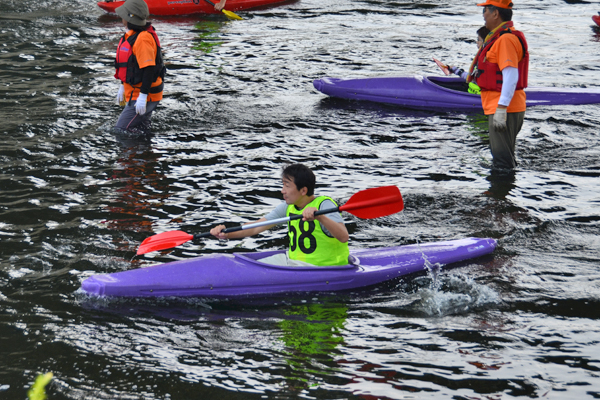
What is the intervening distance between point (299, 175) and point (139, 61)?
345 cm

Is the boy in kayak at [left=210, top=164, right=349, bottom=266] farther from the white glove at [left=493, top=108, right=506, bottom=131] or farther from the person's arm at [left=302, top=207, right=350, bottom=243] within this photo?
the white glove at [left=493, top=108, right=506, bottom=131]

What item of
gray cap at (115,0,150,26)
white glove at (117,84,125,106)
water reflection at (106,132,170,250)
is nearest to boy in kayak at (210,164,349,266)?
water reflection at (106,132,170,250)

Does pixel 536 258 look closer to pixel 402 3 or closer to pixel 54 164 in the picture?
pixel 54 164

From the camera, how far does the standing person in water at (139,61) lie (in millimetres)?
6852

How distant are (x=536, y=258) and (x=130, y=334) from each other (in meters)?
3.15

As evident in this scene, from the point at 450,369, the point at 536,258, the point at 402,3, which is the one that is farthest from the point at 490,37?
the point at 402,3

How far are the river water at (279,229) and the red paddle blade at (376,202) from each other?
57 centimetres

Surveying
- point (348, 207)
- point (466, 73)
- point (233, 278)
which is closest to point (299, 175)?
point (348, 207)

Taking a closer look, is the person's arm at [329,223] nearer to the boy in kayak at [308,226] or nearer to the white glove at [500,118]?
the boy in kayak at [308,226]

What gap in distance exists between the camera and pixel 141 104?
7141mm

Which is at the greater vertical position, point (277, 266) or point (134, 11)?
point (134, 11)

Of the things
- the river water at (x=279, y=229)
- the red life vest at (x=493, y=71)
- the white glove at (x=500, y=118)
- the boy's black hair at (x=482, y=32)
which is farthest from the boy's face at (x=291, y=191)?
the boy's black hair at (x=482, y=32)

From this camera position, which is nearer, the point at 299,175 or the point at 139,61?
the point at 299,175

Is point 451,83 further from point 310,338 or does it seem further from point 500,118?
point 310,338
